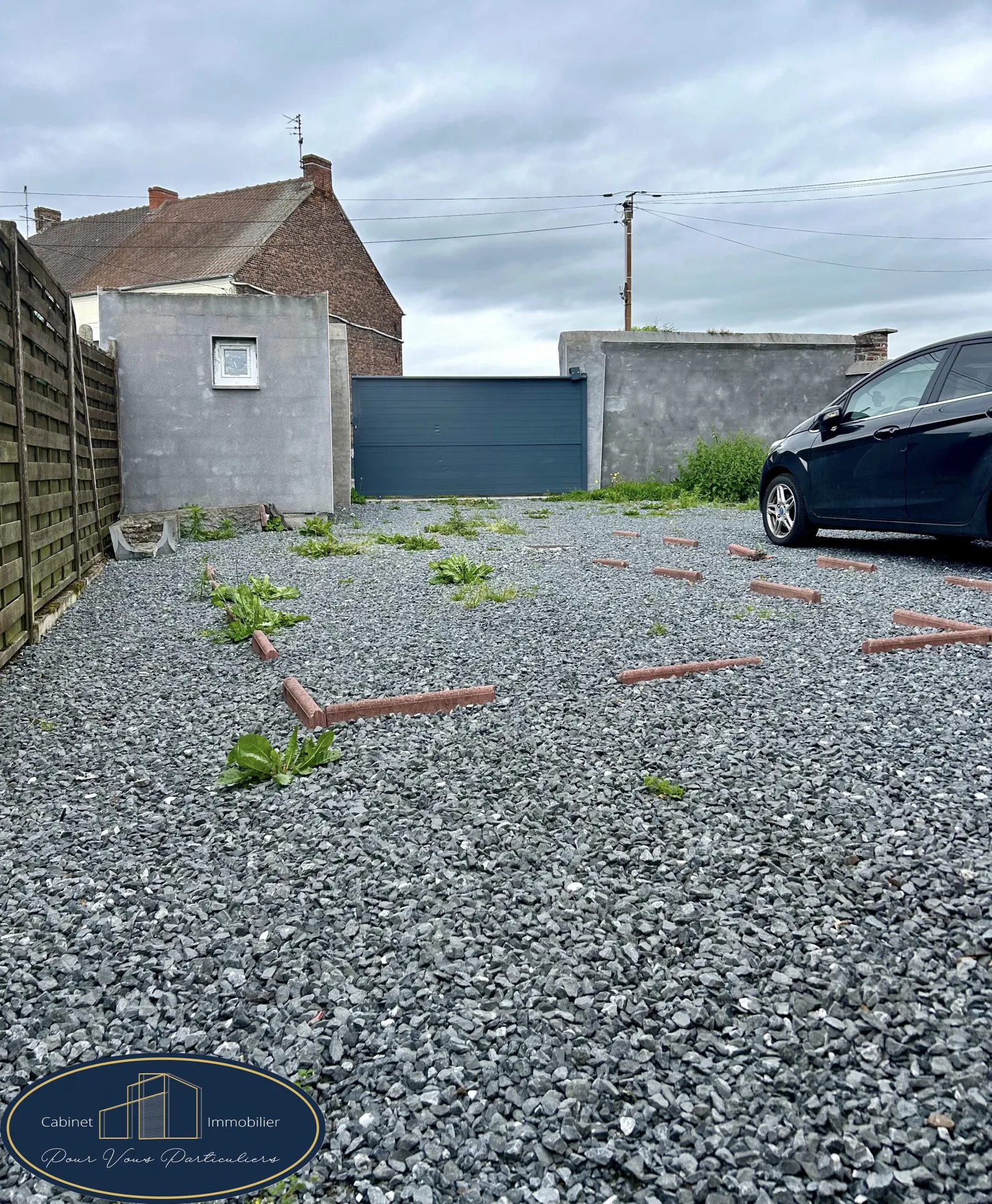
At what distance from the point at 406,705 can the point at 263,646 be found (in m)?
1.35

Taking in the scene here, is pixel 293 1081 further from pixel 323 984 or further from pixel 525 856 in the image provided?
pixel 525 856

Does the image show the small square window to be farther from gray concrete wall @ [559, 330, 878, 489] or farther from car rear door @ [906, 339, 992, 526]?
car rear door @ [906, 339, 992, 526]

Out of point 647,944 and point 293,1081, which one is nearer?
point 293,1081

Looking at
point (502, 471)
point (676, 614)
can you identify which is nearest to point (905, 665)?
point (676, 614)

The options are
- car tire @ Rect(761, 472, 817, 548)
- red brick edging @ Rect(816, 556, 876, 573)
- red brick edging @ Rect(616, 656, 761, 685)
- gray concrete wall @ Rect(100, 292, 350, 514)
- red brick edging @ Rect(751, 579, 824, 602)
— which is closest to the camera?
red brick edging @ Rect(616, 656, 761, 685)

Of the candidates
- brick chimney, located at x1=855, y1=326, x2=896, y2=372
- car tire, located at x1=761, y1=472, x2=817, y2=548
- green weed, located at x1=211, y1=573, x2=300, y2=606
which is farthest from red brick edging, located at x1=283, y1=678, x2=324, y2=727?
brick chimney, located at x1=855, y1=326, x2=896, y2=372

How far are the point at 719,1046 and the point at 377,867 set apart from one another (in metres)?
1.02

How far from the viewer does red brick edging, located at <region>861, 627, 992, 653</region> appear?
414 centimetres

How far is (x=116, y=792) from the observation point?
2928 mm

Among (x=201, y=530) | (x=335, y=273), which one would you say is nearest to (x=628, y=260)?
(x=335, y=273)

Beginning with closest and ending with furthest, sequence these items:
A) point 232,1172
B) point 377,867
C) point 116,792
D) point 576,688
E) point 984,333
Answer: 1. point 232,1172
2. point 377,867
3. point 116,792
4. point 576,688
5. point 984,333

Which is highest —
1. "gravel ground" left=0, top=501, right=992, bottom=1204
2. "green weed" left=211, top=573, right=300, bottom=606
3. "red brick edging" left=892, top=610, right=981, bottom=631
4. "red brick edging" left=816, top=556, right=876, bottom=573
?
"red brick edging" left=816, top=556, right=876, bottom=573

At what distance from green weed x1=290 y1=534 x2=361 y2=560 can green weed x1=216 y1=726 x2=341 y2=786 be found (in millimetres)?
5402

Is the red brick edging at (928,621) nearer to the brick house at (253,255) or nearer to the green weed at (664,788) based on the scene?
the green weed at (664,788)
